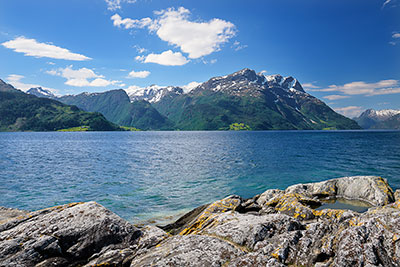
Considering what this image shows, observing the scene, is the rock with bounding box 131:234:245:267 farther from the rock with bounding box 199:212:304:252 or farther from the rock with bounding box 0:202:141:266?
the rock with bounding box 0:202:141:266

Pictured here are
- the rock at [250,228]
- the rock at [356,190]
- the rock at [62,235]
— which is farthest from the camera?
the rock at [356,190]

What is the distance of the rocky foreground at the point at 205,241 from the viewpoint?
8.03m

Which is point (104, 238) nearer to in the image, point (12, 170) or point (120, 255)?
point (120, 255)

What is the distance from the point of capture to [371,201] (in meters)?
23.5

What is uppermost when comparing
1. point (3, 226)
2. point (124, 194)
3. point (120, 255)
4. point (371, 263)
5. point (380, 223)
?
point (380, 223)

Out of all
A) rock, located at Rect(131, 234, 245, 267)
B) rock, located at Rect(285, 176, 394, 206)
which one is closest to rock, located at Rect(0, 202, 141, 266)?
rock, located at Rect(131, 234, 245, 267)

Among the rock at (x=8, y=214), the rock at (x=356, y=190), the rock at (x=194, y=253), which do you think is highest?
the rock at (x=194, y=253)

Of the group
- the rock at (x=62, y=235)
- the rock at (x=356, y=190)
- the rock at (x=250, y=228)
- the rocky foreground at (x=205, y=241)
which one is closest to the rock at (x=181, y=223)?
A: the rocky foreground at (x=205, y=241)

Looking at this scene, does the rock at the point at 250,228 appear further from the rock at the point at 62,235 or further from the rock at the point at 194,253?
the rock at the point at 62,235

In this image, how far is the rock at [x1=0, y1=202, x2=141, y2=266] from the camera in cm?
1003

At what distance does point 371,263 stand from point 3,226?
56.6 ft

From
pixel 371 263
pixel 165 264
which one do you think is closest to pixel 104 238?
pixel 165 264

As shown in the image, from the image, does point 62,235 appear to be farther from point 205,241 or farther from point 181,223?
point 181,223

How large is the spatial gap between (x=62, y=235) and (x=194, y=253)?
24.5 feet
